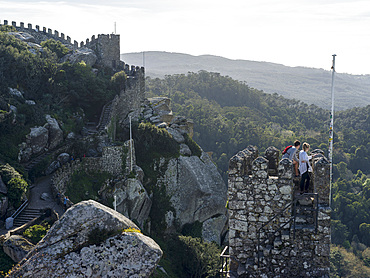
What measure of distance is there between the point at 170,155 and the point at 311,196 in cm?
3030

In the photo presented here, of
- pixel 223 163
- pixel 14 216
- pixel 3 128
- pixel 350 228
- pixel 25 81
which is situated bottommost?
A: pixel 350 228

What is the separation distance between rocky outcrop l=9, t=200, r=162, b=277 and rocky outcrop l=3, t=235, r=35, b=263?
12.6m

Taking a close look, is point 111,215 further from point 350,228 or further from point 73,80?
point 350,228

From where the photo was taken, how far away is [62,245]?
5641 mm

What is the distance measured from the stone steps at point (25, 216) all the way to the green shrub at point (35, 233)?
1643mm

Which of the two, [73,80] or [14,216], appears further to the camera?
[73,80]

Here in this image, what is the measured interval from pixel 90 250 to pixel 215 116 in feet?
287

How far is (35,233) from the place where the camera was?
19.5 metres

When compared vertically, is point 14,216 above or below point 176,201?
above

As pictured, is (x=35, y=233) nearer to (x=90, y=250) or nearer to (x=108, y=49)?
(x=90, y=250)

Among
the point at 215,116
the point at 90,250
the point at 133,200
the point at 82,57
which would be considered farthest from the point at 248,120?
the point at 90,250

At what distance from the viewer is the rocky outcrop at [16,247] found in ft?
56.7

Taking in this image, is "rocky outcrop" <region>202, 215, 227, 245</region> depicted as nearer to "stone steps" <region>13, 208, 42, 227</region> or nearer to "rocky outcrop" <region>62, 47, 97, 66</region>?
"stone steps" <region>13, 208, 42, 227</region>

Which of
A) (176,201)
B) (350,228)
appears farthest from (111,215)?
(350,228)
